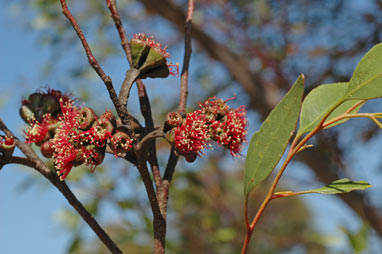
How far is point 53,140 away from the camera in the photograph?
0.56m

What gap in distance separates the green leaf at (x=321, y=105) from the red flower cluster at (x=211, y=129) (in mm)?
88

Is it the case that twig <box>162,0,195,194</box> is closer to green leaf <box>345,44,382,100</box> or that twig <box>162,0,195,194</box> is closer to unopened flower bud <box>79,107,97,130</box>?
unopened flower bud <box>79,107,97,130</box>

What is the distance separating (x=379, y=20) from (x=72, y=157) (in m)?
1.91

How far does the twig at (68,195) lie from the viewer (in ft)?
1.71

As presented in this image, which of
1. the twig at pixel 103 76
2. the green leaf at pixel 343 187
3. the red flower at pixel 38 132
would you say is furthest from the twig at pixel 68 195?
the green leaf at pixel 343 187

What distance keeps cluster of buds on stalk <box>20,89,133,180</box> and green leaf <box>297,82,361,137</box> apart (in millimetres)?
251

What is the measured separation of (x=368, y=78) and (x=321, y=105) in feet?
0.31

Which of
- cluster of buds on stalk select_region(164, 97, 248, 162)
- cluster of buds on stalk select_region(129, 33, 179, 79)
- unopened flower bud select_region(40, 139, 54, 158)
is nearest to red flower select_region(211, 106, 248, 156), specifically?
cluster of buds on stalk select_region(164, 97, 248, 162)

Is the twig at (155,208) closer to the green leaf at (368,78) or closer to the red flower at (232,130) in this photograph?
the red flower at (232,130)

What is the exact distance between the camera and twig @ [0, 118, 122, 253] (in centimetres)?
52

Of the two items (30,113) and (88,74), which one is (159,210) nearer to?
(30,113)

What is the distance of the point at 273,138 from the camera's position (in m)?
0.54

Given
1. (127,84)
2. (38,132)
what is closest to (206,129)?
(127,84)

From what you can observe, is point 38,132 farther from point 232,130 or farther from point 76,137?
point 232,130
